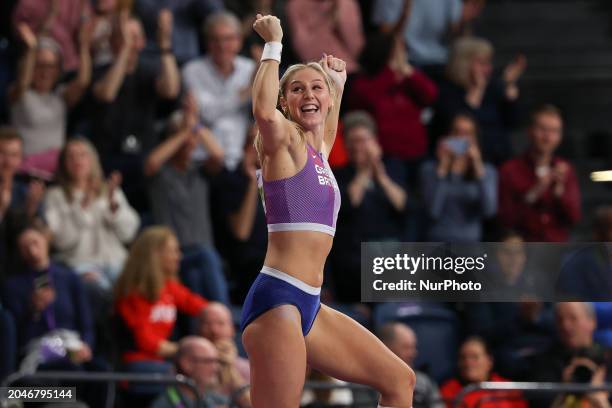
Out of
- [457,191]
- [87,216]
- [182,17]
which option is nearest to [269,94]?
[87,216]

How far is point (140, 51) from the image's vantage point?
1155 cm

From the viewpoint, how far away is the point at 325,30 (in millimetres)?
12164

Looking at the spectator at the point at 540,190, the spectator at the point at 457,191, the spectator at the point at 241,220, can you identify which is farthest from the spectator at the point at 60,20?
the spectator at the point at 540,190

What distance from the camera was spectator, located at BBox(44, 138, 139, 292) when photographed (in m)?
10.1

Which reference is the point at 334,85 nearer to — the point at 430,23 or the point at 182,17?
the point at 182,17

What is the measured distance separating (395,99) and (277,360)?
245 inches

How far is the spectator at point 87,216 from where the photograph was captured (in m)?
10.1

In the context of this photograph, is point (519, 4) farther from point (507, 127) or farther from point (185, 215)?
point (185, 215)

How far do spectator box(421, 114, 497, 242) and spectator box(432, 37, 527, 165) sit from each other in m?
0.80

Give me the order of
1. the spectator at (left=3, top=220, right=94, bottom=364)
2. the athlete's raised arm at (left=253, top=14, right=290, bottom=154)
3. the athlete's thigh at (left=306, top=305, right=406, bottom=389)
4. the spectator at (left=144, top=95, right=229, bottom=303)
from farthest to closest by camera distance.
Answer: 1. the spectator at (left=144, top=95, right=229, bottom=303)
2. the spectator at (left=3, top=220, right=94, bottom=364)
3. the athlete's thigh at (left=306, top=305, right=406, bottom=389)
4. the athlete's raised arm at (left=253, top=14, right=290, bottom=154)

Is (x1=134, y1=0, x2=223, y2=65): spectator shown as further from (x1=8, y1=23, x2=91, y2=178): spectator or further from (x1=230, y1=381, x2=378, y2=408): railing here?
(x1=230, y1=381, x2=378, y2=408): railing

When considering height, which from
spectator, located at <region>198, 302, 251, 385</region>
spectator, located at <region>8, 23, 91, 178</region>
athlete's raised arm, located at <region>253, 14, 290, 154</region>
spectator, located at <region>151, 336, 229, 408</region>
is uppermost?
spectator, located at <region>8, 23, 91, 178</region>

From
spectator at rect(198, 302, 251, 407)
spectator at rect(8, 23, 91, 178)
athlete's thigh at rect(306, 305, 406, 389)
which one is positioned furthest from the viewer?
spectator at rect(8, 23, 91, 178)

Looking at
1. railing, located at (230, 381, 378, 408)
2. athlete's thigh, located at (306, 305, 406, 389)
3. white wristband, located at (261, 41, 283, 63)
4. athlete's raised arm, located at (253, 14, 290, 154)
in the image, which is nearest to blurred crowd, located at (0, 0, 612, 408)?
railing, located at (230, 381, 378, 408)
